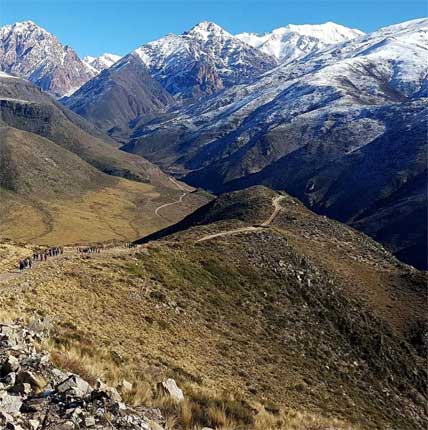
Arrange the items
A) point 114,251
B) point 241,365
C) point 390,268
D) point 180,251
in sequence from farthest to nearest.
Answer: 1. point 390,268
2. point 180,251
3. point 114,251
4. point 241,365

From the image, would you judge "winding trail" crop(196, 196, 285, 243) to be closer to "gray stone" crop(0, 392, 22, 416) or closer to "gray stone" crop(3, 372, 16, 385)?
"gray stone" crop(3, 372, 16, 385)

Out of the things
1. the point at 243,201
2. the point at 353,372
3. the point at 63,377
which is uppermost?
the point at 243,201

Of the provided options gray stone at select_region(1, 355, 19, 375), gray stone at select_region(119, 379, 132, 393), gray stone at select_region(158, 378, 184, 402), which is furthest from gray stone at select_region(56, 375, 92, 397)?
gray stone at select_region(158, 378, 184, 402)

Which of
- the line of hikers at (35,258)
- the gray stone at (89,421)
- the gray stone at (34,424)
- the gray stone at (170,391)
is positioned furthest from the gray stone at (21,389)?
the line of hikers at (35,258)

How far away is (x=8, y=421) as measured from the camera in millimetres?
11266

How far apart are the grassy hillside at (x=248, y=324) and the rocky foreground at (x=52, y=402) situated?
88.6 inches

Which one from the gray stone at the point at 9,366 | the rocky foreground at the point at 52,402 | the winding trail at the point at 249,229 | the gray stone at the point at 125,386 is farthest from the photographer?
the winding trail at the point at 249,229

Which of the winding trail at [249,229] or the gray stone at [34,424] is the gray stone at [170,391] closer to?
the gray stone at [34,424]

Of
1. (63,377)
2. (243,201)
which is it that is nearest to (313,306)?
(63,377)

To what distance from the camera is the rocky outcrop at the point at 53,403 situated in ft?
39.8

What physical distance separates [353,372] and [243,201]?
67308 millimetres

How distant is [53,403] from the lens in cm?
1319

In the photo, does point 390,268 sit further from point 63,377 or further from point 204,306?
point 63,377

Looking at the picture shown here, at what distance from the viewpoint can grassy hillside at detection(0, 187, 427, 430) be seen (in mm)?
24250
